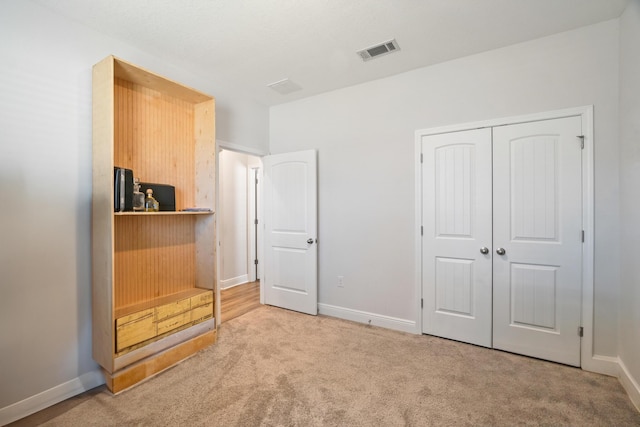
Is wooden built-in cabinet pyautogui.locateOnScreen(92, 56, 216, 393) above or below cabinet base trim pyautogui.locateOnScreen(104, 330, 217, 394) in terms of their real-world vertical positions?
above

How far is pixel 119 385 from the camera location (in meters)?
2.02

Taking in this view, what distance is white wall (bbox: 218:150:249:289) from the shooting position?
4.73 metres

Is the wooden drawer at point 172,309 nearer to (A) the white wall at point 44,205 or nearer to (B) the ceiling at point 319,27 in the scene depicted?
(A) the white wall at point 44,205

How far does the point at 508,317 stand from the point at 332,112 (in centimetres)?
288

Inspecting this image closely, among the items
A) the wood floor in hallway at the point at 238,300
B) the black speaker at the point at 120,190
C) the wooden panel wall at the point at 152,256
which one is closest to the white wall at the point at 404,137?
the wood floor in hallway at the point at 238,300

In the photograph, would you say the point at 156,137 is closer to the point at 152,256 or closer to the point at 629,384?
the point at 152,256

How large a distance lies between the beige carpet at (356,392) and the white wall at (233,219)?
2219mm

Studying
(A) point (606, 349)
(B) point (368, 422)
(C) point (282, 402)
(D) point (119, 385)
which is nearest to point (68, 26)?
(D) point (119, 385)

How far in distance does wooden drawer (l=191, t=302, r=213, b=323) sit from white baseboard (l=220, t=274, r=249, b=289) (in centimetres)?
202

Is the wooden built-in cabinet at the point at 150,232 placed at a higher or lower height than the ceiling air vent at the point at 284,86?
lower

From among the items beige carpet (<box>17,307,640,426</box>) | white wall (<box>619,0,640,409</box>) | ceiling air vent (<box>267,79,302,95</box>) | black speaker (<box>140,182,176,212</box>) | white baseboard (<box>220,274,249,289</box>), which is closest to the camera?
beige carpet (<box>17,307,640,426</box>)

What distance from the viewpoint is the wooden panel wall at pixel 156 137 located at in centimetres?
233

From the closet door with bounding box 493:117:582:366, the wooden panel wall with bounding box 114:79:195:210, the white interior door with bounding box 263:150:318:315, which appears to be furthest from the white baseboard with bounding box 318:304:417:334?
the wooden panel wall with bounding box 114:79:195:210

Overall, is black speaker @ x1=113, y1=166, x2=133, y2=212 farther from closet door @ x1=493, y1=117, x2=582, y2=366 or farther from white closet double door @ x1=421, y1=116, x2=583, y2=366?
closet door @ x1=493, y1=117, x2=582, y2=366
